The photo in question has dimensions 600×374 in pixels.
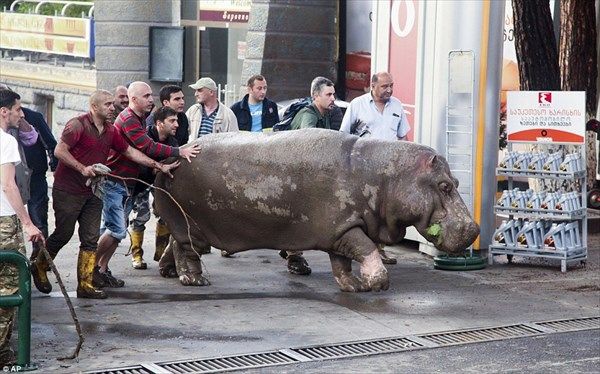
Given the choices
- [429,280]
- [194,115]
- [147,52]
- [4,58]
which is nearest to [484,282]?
[429,280]

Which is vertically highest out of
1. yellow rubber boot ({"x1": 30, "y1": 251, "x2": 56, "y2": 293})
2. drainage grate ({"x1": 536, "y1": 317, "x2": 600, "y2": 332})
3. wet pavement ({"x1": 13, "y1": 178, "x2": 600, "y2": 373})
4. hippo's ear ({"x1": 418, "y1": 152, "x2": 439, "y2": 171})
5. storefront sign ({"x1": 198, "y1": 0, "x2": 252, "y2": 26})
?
storefront sign ({"x1": 198, "y1": 0, "x2": 252, "y2": 26})

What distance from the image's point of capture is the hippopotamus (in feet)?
36.3

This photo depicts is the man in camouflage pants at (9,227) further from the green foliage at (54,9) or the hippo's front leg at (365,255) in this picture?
the green foliage at (54,9)

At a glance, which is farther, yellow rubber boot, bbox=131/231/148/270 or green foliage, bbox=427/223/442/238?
yellow rubber boot, bbox=131/231/148/270

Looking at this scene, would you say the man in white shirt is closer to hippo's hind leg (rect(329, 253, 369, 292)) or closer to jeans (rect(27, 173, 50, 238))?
hippo's hind leg (rect(329, 253, 369, 292))

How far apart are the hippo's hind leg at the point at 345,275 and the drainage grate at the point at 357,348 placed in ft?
5.00

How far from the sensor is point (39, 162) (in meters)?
11.8

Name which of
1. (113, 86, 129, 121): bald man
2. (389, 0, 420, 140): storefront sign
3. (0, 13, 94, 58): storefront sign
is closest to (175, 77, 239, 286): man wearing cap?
(113, 86, 129, 121): bald man

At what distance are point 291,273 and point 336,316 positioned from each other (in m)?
1.92

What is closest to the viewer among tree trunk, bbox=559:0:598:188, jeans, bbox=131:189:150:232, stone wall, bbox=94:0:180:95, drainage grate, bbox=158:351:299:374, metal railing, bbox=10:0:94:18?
drainage grate, bbox=158:351:299:374

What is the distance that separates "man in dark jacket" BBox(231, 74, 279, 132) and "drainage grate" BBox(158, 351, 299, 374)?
174 inches

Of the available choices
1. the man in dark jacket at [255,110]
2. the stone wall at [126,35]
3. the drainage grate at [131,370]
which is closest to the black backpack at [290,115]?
the man in dark jacket at [255,110]

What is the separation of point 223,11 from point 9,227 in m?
12.5

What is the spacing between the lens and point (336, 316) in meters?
10.4
